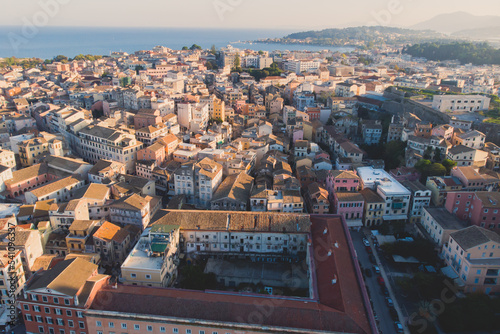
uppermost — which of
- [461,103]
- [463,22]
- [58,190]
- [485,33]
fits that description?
[463,22]

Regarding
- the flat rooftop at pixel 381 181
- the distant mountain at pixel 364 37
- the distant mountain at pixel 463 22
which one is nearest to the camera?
the flat rooftop at pixel 381 181

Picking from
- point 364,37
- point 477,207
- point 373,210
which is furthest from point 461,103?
point 364,37

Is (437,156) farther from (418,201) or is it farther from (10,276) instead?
(10,276)

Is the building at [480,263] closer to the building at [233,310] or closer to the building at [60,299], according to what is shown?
the building at [233,310]

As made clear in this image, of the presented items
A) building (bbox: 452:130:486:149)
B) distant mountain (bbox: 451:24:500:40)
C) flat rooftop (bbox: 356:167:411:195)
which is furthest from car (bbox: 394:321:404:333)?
distant mountain (bbox: 451:24:500:40)

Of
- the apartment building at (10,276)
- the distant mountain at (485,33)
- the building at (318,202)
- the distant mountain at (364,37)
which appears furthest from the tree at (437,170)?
the distant mountain at (485,33)

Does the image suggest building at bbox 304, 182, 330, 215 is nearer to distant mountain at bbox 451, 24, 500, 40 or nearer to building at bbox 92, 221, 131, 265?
building at bbox 92, 221, 131, 265

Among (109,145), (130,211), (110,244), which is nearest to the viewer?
(110,244)
